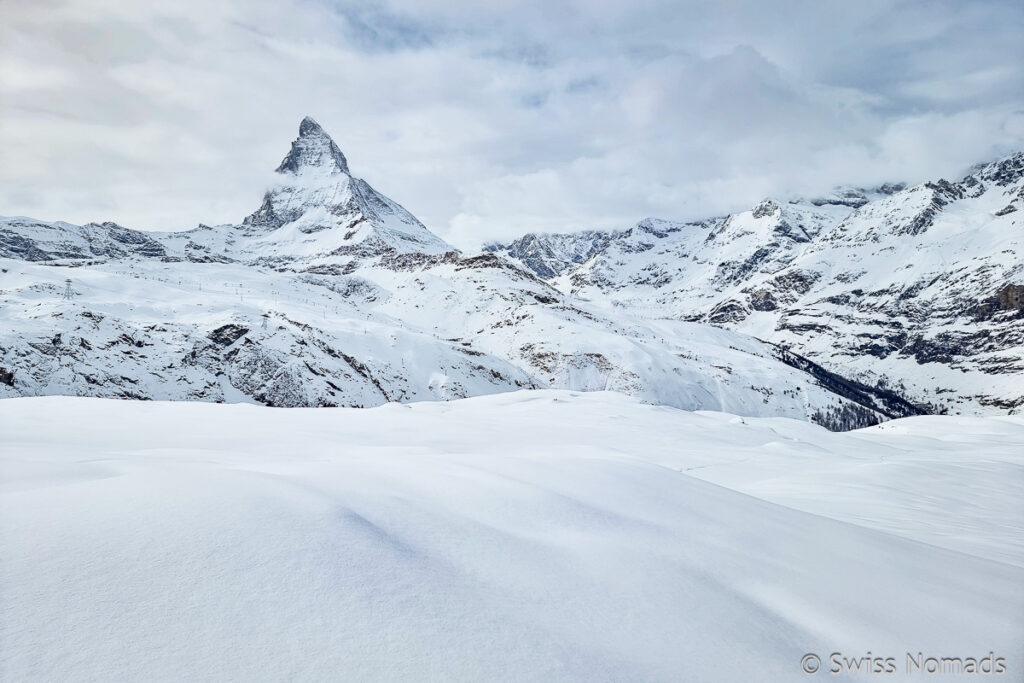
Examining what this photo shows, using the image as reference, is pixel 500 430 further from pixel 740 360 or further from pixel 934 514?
pixel 740 360

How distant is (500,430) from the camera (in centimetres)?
1259

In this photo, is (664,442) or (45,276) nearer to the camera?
(664,442)

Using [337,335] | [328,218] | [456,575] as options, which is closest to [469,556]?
[456,575]

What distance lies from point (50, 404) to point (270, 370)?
25250 mm

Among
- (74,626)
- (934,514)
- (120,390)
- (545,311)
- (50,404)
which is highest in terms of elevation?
(545,311)

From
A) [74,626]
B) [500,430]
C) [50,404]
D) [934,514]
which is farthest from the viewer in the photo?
[500,430]

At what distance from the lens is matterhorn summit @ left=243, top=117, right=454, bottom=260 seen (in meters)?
131

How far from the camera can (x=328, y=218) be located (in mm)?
159500

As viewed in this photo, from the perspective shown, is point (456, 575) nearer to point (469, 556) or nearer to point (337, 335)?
point (469, 556)

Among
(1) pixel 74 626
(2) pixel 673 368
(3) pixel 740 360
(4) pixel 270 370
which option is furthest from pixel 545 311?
(1) pixel 74 626

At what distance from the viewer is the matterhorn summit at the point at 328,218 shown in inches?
5167

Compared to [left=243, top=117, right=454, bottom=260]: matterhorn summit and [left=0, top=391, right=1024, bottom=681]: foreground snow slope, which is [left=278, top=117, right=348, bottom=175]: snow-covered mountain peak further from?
[left=0, top=391, right=1024, bottom=681]: foreground snow slope

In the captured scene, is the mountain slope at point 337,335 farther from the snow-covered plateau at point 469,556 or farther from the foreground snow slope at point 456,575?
the foreground snow slope at point 456,575

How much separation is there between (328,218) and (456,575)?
171125 millimetres
